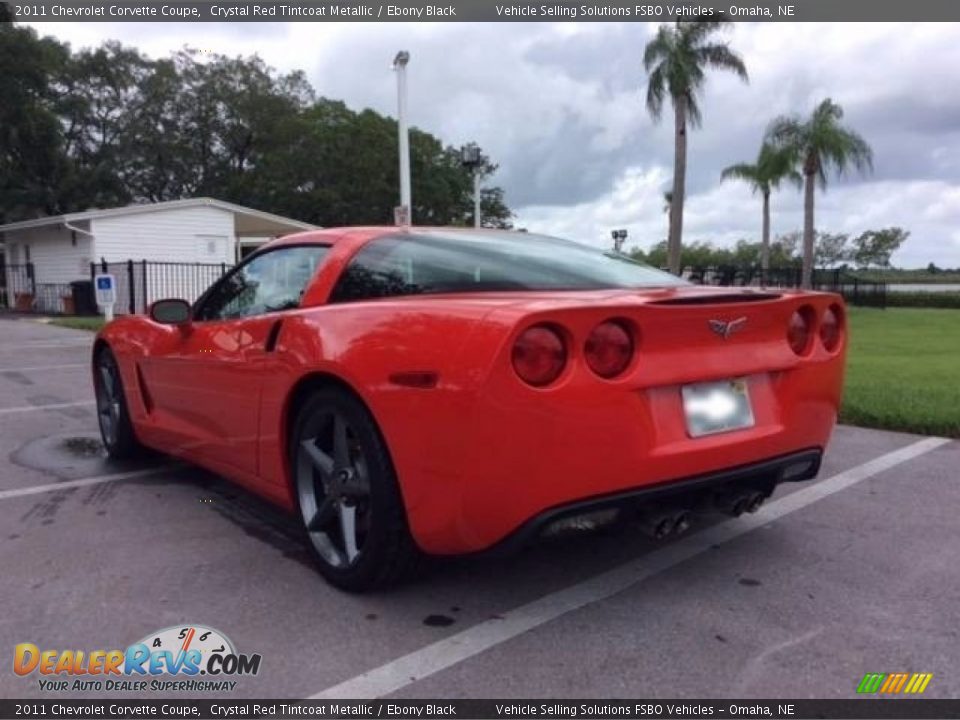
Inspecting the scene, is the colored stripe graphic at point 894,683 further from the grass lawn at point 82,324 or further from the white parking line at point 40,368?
the grass lawn at point 82,324

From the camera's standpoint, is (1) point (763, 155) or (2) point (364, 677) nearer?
Answer: (2) point (364, 677)

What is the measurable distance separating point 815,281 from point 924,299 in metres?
4.46

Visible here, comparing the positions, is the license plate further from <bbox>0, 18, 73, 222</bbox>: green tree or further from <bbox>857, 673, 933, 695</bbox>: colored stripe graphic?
<bbox>0, 18, 73, 222</bbox>: green tree

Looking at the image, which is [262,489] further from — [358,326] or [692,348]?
[692,348]

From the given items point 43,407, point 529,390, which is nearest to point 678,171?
point 43,407

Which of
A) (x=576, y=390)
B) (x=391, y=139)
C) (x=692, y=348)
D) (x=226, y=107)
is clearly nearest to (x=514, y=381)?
(x=576, y=390)

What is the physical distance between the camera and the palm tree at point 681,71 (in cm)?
2502

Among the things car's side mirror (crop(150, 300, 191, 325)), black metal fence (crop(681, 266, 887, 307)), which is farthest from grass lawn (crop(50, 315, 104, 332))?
black metal fence (crop(681, 266, 887, 307))

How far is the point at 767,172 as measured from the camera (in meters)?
A: 32.9

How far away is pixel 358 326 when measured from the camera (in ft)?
10.2

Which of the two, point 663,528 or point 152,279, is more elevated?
point 152,279

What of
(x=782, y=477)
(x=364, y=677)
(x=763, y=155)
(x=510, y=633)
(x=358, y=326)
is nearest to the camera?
(x=364, y=677)

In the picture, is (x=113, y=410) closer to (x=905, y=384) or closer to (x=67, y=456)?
(x=67, y=456)

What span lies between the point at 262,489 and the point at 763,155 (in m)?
32.8
